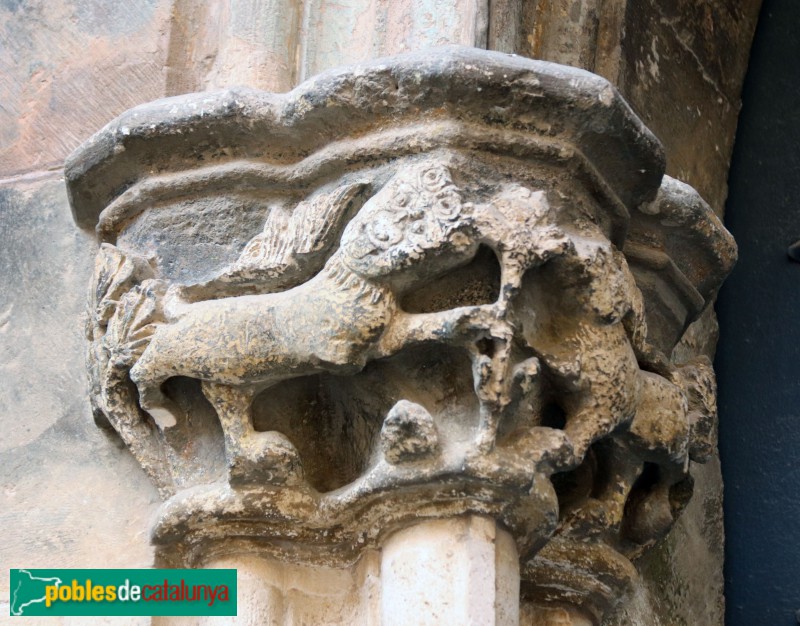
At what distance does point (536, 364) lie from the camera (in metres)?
1.54

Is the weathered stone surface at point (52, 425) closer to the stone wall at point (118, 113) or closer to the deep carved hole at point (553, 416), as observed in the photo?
the stone wall at point (118, 113)

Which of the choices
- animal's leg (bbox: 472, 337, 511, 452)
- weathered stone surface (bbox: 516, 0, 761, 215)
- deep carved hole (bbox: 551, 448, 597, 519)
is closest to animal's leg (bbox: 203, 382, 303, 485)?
animal's leg (bbox: 472, 337, 511, 452)

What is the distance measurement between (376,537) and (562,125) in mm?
545

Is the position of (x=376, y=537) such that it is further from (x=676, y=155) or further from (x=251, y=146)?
(x=676, y=155)

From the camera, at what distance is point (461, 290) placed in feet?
5.19

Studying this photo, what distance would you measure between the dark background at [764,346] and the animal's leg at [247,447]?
35.2 inches

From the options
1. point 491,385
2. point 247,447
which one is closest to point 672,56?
point 491,385

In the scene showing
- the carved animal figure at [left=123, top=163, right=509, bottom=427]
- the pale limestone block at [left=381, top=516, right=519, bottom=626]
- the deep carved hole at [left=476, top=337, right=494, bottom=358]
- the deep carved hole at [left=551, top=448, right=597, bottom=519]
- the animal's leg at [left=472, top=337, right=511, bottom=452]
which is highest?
the carved animal figure at [left=123, top=163, right=509, bottom=427]

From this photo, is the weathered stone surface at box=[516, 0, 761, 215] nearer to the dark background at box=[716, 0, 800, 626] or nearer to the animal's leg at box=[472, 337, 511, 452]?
the dark background at box=[716, 0, 800, 626]

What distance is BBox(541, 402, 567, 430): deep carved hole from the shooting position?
64.1 inches

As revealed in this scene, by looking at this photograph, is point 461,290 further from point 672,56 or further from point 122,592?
point 672,56

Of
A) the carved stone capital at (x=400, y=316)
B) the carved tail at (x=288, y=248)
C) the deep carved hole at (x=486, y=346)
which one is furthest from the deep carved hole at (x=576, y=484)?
the carved tail at (x=288, y=248)

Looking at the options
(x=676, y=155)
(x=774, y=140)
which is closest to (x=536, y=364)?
(x=676, y=155)

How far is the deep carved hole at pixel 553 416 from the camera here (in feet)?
5.34
